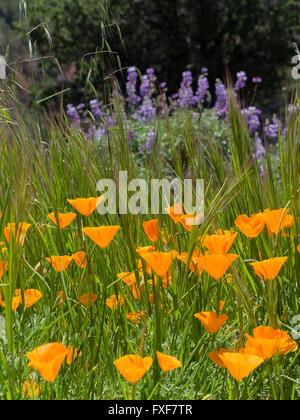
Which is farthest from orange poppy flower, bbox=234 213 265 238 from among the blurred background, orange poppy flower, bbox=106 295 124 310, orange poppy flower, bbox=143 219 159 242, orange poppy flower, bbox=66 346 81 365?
the blurred background

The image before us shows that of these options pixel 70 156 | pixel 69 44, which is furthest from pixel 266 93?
pixel 70 156

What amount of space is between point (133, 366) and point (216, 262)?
0.84 feet

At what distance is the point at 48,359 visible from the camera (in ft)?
2.75

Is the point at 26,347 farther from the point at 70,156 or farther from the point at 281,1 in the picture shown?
the point at 281,1

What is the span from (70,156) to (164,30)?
49.4 feet

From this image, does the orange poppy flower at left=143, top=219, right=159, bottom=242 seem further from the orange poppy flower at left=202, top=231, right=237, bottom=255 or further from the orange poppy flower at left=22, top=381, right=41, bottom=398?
the orange poppy flower at left=22, top=381, right=41, bottom=398

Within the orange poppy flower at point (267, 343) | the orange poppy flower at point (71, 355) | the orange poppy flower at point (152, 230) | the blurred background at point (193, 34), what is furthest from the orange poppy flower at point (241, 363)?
the blurred background at point (193, 34)

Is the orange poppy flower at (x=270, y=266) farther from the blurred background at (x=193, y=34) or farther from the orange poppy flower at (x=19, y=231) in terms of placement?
the blurred background at (x=193, y=34)

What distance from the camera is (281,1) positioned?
15336mm

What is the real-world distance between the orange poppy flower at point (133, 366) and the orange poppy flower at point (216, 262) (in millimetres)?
222

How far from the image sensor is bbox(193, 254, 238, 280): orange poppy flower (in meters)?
0.99

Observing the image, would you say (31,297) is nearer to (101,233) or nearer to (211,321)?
(101,233)

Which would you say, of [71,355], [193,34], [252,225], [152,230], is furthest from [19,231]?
[193,34]
